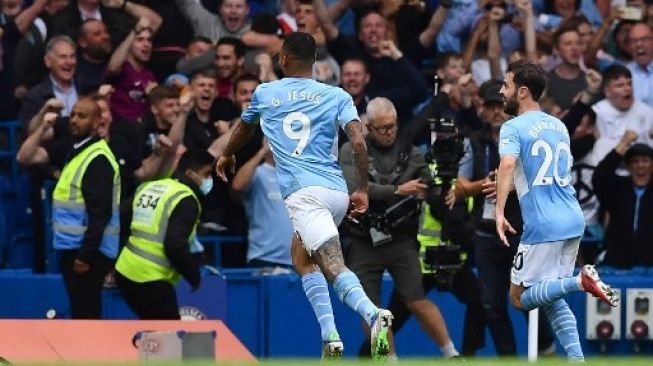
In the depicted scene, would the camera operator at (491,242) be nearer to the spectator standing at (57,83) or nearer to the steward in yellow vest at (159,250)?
the steward in yellow vest at (159,250)

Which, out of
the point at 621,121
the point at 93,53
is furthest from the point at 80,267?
the point at 621,121

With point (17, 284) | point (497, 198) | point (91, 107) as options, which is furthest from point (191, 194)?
point (497, 198)

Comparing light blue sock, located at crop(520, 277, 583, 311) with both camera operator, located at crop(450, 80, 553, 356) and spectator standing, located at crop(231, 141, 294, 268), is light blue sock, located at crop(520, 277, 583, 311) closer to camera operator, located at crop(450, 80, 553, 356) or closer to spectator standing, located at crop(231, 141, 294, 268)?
camera operator, located at crop(450, 80, 553, 356)

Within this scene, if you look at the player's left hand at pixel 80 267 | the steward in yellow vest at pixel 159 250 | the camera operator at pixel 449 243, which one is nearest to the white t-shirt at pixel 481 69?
the camera operator at pixel 449 243

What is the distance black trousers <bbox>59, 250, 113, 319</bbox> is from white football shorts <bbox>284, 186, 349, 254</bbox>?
11.2ft

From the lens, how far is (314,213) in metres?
13.9

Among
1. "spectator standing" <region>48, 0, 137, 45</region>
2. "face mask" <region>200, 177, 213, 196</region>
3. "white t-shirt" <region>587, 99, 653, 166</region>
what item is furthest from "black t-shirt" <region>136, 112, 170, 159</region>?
"white t-shirt" <region>587, 99, 653, 166</region>

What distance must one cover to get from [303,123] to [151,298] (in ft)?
10.7

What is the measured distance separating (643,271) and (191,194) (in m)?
4.37

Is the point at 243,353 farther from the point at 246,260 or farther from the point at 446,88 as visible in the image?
the point at 446,88

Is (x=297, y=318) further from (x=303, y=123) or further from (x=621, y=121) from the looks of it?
(x=303, y=123)

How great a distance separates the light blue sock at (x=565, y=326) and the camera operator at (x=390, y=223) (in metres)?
2.14

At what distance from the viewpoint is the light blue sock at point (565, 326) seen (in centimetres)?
1409

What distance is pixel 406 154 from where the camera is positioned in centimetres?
1653
